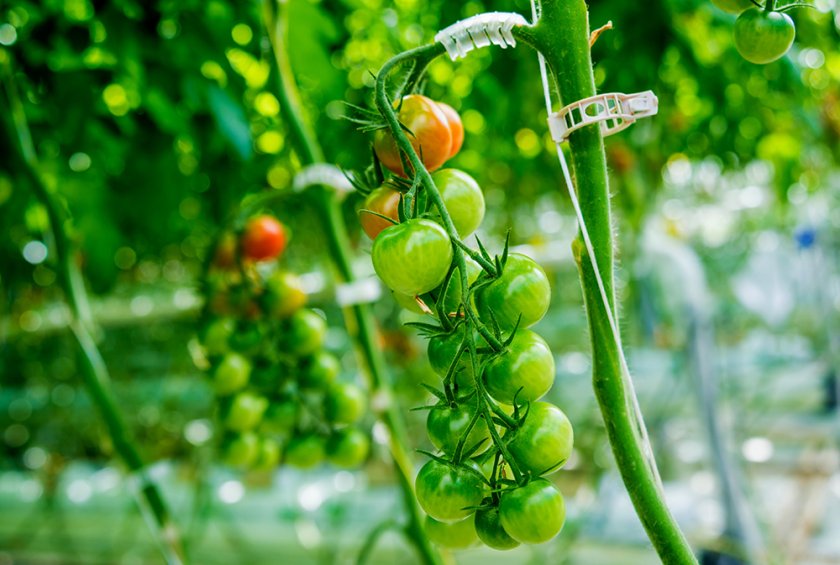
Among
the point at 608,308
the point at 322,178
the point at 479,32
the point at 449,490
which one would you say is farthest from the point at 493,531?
the point at 322,178

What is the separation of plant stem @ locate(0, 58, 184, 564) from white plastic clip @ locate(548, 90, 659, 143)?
2.79ft

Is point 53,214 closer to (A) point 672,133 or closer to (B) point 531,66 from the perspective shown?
(B) point 531,66

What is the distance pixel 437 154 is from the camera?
47 cm

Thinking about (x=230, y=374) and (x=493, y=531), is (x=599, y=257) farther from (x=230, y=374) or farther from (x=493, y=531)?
(x=230, y=374)

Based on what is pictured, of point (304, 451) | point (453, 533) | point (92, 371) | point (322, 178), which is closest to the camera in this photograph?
point (453, 533)

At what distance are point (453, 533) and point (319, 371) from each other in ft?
1.52

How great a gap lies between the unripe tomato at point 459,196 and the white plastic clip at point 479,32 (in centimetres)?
8

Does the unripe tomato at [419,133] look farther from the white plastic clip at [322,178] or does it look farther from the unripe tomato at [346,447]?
the unripe tomato at [346,447]

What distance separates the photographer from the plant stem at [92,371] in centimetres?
101

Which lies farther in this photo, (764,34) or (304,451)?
(304,451)

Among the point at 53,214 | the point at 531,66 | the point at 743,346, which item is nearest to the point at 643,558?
the point at 531,66

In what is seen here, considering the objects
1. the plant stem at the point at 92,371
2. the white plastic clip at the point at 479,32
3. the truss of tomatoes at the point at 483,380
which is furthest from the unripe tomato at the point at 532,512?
the plant stem at the point at 92,371

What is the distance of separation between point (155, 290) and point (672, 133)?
283 cm

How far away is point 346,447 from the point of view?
91cm
